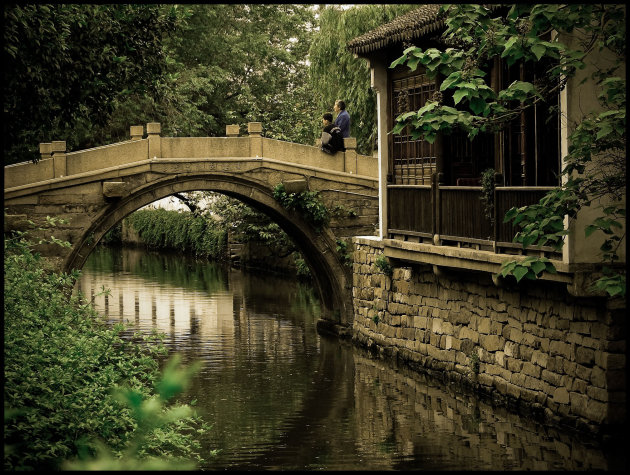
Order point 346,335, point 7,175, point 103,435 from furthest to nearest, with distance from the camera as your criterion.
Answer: point 346,335 < point 7,175 < point 103,435

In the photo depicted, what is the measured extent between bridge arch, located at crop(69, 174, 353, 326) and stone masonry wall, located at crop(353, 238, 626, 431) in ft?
6.62

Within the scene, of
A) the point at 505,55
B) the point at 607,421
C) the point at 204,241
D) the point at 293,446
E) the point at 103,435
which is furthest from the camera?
the point at 204,241

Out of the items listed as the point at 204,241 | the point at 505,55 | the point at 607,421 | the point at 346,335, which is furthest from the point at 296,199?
the point at 204,241

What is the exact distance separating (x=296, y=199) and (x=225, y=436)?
843cm

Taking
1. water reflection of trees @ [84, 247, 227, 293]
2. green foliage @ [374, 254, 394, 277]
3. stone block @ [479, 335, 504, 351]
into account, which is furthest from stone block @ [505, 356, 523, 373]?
water reflection of trees @ [84, 247, 227, 293]

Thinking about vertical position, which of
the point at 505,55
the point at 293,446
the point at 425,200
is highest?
the point at 505,55

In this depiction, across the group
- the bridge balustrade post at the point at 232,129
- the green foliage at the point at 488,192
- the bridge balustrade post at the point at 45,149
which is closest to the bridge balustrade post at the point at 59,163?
the bridge balustrade post at the point at 45,149

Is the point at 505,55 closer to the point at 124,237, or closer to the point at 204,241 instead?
the point at 204,241

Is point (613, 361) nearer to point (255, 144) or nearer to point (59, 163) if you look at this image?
point (255, 144)

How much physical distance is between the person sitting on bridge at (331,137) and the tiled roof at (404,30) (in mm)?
2984

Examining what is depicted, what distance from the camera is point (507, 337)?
12.4 metres

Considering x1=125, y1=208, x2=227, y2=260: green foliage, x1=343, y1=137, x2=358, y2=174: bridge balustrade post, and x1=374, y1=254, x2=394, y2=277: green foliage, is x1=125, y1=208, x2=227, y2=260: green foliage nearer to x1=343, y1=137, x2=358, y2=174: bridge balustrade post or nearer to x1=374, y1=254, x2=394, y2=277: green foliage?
x1=343, y1=137, x2=358, y2=174: bridge balustrade post

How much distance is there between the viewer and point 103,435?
23.9 feet

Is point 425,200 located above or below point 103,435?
above
